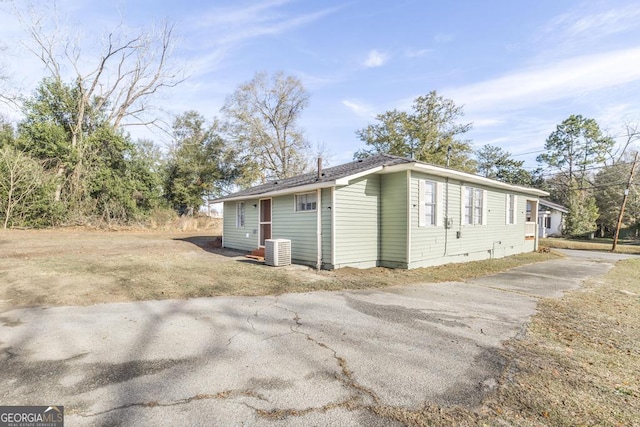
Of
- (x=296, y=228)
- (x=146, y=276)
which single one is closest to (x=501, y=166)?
(x=296, y=228)

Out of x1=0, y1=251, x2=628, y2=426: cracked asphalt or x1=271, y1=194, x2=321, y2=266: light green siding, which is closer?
x1=0, y1=251, x2=628, y2=426: cracked asphalt

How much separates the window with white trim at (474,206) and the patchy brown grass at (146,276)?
1.71 metres

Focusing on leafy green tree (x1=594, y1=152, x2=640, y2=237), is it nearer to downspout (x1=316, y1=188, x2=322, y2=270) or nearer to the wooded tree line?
the wooded tree line

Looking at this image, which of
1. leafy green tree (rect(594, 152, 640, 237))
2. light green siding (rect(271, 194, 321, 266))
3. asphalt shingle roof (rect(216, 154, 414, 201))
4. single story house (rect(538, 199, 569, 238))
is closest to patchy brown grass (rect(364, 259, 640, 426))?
asphalt shingle roof (rect(216, 154, 414, 201))

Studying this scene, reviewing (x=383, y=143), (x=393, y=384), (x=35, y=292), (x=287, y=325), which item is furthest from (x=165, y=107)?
(x=393, y=384)

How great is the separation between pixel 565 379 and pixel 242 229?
11.8 metres

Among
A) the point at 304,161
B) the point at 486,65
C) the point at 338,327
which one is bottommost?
the point at 338,327

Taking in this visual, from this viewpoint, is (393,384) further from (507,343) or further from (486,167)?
(486,167)

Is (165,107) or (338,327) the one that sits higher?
(165,107)

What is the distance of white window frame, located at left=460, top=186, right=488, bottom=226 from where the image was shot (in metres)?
10.9

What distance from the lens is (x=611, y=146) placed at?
32062 mm

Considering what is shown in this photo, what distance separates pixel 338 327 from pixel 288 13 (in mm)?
11485

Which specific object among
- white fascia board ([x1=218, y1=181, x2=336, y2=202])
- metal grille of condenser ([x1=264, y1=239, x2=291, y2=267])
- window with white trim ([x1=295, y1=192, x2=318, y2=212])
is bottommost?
metal grille of condenser ([x1=264, y1=239, x2=291, y2=267])

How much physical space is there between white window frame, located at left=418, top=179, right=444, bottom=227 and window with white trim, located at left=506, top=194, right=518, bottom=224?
5835mm
